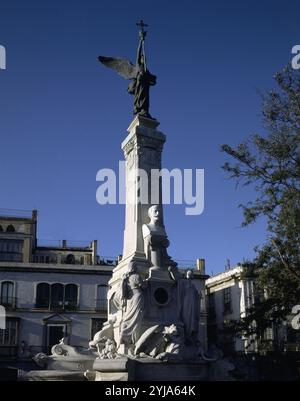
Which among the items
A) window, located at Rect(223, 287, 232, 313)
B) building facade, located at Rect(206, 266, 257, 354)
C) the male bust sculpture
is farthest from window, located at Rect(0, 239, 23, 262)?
the male bust sculpture

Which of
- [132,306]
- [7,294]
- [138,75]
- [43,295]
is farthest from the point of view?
[43,295]

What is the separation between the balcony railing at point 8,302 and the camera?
39219mm

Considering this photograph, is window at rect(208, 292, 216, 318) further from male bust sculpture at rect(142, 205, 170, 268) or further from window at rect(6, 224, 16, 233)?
male bust sculpture at rect(142, 205, 170, 268)

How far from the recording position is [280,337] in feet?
135

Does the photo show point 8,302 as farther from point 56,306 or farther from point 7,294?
point 56,306

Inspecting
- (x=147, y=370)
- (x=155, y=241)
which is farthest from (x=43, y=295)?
(x=147, y=370)

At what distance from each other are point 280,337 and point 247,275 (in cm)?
2235

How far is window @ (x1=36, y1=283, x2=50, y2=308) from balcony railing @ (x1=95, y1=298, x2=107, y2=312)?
3.58 metres

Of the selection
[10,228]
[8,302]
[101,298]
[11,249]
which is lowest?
[8,302]

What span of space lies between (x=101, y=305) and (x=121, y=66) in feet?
84.4

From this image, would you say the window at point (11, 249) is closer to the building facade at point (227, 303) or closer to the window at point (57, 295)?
the window at point (57, 295)

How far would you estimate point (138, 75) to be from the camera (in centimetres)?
1766

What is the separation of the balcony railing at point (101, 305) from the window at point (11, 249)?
9.12m
